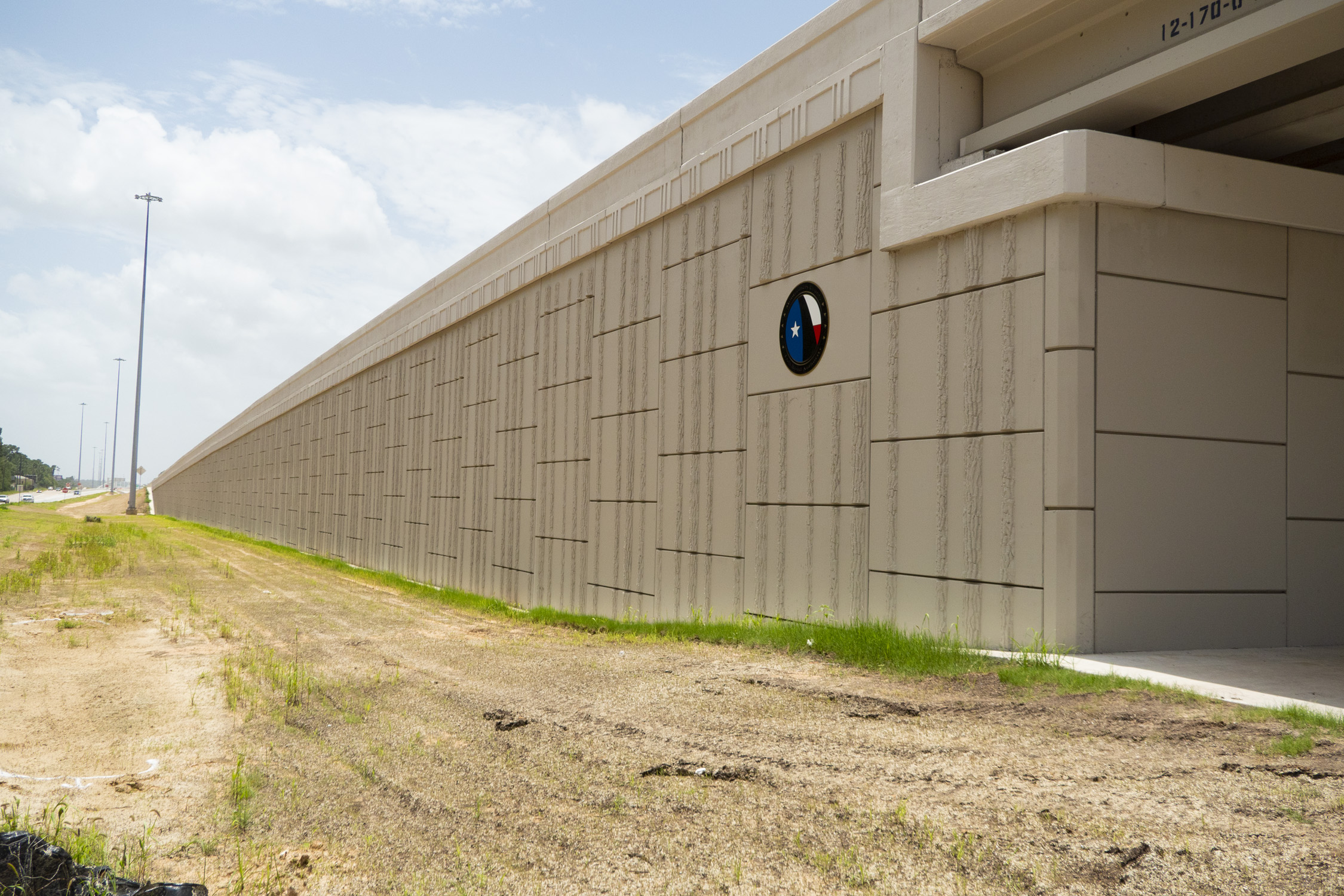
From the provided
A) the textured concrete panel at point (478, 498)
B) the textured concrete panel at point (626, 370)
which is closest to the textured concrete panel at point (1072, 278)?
the textured concrete panel at point (626, 370)

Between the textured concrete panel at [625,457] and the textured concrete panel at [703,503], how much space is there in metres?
0.39

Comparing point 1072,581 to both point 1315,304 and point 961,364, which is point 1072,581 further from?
point 1315,304

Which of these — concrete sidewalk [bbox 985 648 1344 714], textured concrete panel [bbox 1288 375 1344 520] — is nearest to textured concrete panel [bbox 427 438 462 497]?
concrete sidewalk [bbox 985 648 1344 714]

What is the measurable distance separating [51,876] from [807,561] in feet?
26.5

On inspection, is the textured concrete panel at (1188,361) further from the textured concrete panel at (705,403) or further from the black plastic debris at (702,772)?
the textured concrete panel at (705,403)

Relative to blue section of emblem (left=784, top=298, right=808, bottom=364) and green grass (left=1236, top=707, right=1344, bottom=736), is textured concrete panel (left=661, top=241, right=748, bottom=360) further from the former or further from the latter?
green grass (left=1236, top=707, right=1344, bottom=736)

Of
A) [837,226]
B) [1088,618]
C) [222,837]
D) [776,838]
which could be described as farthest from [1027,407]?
[222,837]

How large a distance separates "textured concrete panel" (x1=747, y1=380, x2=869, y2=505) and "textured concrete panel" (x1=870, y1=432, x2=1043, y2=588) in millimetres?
374

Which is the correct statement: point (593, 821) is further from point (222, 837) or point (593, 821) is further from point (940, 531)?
point (940, 531)

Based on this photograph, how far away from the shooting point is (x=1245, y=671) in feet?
24.1

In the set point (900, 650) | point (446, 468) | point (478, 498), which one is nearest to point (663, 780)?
point (900, 650)

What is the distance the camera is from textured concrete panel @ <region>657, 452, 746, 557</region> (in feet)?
39.6

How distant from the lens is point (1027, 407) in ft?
26.9

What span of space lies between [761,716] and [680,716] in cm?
56
